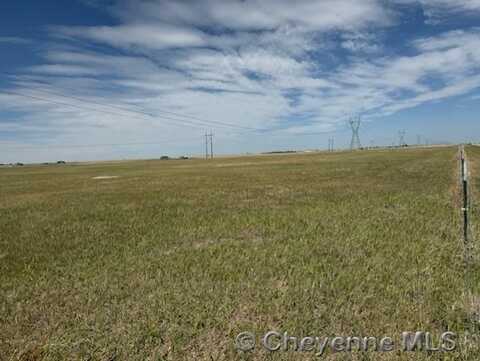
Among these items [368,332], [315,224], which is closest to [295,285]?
[368,332]

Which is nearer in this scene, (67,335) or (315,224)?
(67,335)

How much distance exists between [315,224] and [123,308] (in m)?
7.59

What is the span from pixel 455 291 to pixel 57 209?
18.3m

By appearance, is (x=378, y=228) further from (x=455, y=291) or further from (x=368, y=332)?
(x=368, y=332)

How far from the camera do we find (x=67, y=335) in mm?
4754

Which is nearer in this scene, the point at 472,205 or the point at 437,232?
the point at 437,232

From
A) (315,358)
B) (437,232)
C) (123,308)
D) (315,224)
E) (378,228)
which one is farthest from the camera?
(315,224)

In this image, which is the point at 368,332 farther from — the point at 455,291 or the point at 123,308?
the point at 123,308

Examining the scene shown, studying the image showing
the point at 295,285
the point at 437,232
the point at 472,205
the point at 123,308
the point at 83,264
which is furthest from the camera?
the point at 472,205

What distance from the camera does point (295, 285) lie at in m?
6.28

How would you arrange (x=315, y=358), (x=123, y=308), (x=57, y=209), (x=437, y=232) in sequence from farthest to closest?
1. (x=57, y=209)
2. (x=437, y=232)
3. (x=123, y=308)
4. (x=315, y=358)

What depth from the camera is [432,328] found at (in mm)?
4703

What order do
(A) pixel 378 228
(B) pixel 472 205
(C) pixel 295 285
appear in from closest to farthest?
(C) pixel 295 285 → (A) pixel 378 228 → (B) pixel 472 205

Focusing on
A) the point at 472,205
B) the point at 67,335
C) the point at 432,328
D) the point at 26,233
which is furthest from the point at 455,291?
the point at 26,233
